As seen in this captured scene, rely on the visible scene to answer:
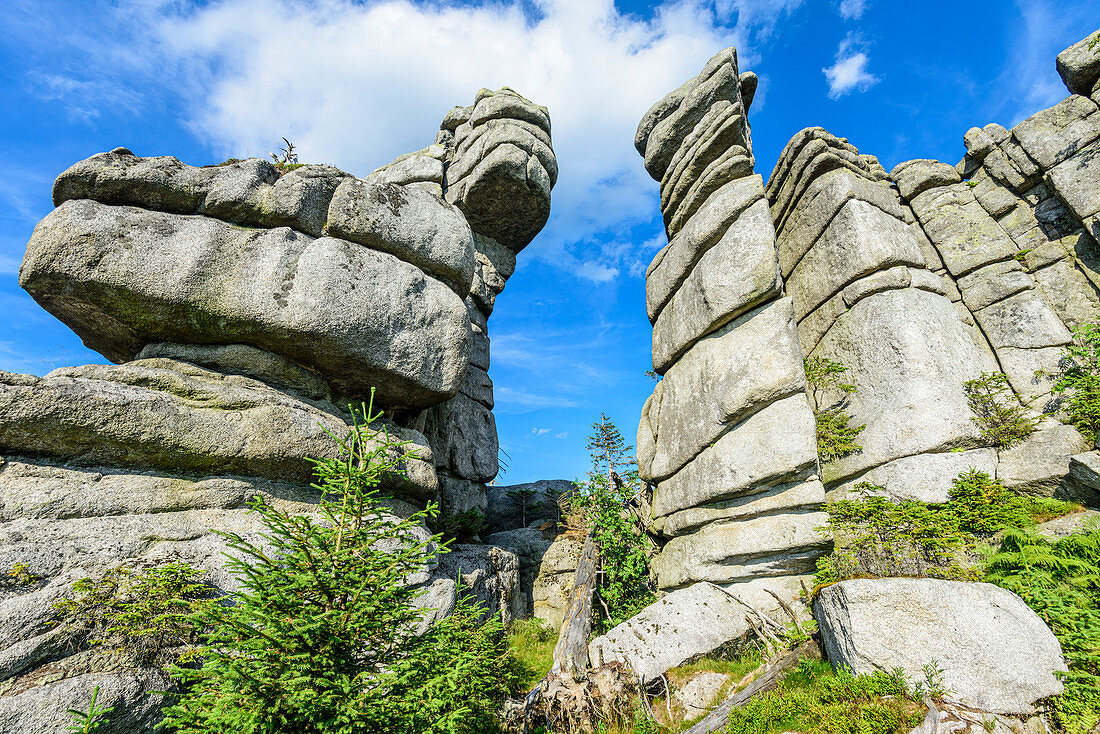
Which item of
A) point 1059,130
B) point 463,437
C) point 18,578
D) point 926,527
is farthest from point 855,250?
point 18,578

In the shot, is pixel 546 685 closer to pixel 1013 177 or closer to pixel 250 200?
pixel 250 200

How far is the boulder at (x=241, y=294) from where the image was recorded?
33.5 feet

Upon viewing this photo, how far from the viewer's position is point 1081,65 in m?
12.1

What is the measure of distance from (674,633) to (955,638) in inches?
192

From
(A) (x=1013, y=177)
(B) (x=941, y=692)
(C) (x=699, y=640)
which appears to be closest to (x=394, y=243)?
(C) (x=699, y=640)

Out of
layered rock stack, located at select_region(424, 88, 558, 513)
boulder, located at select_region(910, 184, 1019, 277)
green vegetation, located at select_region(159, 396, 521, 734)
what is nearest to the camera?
green vegetation, located at select_region(159, 396, 521, 734)

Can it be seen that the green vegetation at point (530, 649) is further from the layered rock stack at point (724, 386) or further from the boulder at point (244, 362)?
the boulder at point (244, 362)

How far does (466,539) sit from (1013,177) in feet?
65.9

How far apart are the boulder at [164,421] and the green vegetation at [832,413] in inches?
394

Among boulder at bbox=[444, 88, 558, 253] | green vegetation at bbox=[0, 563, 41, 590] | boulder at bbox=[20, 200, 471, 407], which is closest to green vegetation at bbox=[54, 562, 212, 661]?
green vegetation at bbox=[0, 563, 41, 590]

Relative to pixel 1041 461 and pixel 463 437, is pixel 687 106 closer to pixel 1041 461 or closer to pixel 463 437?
pixel 1041 461

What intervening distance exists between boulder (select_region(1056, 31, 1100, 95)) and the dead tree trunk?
18159 millimetres

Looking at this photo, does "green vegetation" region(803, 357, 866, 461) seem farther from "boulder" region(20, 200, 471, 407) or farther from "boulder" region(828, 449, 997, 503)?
"boulder" region(20, 200, 471, 407)

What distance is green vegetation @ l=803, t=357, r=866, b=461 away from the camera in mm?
11289
